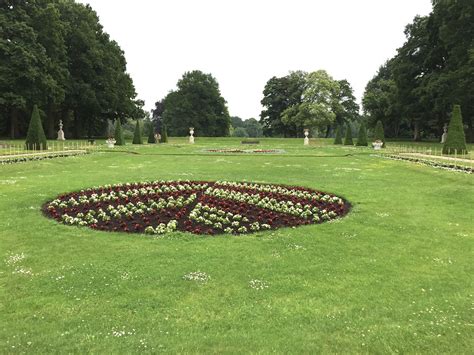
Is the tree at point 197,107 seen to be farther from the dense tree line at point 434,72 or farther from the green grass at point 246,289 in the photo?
the green grass at point 246,289

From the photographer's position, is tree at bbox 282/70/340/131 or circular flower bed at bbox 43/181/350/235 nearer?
circular flower bed at bbox 43/181/350/235

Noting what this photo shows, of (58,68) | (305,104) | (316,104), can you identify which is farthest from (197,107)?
(58,68)

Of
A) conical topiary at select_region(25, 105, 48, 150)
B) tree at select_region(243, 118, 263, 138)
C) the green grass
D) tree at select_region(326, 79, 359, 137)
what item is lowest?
the green grass

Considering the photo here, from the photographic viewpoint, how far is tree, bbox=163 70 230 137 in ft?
298

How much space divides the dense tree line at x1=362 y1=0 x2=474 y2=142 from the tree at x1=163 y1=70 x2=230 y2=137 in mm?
36213

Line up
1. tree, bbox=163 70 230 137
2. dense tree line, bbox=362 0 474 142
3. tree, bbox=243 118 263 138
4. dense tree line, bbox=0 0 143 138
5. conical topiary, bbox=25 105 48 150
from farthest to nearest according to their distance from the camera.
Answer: tree, bbox=243 118 263 138 < tree, bbox=163 70 230 137 < dense tree line, bbox=0 0 143 138 < dense tree line, bbox=362 0 474 142 < conical topiary, bbox=25 105 48 150

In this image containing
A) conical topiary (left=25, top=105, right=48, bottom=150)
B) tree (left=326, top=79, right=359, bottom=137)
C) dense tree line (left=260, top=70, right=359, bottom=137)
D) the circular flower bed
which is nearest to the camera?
the circular flower bed

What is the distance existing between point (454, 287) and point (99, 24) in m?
73.0

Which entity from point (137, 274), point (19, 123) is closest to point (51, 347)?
point (137, 274)

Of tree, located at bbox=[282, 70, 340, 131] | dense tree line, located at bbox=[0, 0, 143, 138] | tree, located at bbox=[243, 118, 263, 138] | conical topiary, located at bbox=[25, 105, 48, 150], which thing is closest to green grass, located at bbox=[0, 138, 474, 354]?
conical topiary, located at bbox=[25, 105, 48, 150]

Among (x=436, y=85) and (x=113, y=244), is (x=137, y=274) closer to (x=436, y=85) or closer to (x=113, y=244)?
(x=113, y=244)

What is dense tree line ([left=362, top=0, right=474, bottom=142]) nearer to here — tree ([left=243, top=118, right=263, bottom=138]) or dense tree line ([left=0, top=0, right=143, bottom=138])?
dense tree line ([left=0, top=0, right=143, bottom=138])

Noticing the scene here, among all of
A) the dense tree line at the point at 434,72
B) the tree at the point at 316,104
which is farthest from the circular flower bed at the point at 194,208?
the tree at the point at 316,104

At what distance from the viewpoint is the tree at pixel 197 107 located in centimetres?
9075
